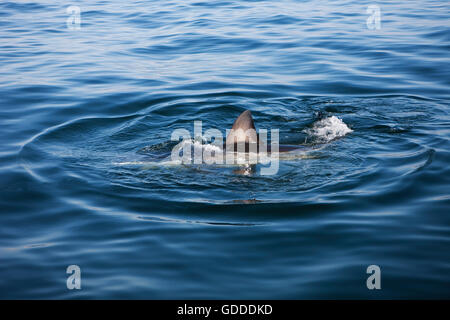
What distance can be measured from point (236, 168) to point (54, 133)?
3743mm

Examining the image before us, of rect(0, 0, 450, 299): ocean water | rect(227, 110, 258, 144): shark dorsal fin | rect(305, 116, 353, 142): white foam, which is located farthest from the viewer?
rect(305, 116, 353, 142): white foam

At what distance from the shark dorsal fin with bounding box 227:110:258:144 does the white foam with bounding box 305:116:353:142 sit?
5.15ft

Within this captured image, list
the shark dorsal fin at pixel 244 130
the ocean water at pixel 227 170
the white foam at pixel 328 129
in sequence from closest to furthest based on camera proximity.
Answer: the ocean water at pixel 227 170 < the shark dorsal fin at pixel 244 130 < the white foam at pixel 328 129

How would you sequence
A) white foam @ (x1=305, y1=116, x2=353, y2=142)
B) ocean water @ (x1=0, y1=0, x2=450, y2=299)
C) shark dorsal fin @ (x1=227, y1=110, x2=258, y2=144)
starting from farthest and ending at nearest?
white foam @ (x1=305, y1=116, x2=353, y2=142), shark dorsal fin @ (x1=227, y1=110, x2=258, y2=144), ocean water @ (x1=0, y1=0, x2=450, y2=299)

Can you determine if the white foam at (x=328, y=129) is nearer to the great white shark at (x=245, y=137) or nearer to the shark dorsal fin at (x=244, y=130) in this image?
the great white shark at (x=245, y=137)

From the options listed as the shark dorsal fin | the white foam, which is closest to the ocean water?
the white foam

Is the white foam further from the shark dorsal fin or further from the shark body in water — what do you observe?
the shark dorsal fin

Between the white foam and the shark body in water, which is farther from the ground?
the white foam

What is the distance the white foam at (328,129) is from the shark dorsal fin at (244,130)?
1570 mm

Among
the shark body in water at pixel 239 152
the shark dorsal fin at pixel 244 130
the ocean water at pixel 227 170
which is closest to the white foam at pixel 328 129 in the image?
the ocean water at pixel 227 170

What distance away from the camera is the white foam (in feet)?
28.4

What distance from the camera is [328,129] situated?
8914 mm

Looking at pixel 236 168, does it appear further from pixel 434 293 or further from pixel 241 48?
pixel 241 48

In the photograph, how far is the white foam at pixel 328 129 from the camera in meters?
8.66
